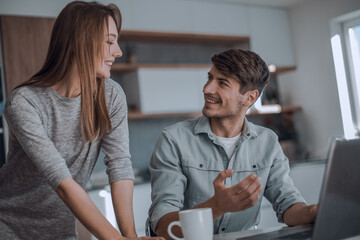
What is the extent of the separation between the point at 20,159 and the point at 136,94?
Result: 2700mm

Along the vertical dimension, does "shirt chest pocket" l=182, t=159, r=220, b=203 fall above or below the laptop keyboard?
above

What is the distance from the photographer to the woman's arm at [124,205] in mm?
1236

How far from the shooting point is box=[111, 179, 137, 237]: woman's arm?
4.06 feet

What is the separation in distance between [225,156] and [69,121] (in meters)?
0.63

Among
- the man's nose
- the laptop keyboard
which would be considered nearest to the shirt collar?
the man's nose

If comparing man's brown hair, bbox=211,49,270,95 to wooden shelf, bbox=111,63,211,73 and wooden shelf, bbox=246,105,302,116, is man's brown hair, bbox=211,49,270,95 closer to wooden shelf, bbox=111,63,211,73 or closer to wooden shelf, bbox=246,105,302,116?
wooden shelf, bbox=111,63,211,73

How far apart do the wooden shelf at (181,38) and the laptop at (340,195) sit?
3169 mm

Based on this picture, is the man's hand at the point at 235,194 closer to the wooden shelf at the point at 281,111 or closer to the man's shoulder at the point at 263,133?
the man's shoulder at the point at 263,133

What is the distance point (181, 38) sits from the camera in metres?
4.29

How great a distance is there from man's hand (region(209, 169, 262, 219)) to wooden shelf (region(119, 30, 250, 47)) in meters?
2.93

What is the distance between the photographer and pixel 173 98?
159 inches

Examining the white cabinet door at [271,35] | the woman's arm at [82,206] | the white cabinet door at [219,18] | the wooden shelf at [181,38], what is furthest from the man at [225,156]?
the white cabinet door at [271,35]

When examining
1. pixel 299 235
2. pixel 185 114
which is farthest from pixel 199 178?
pixel 185 114

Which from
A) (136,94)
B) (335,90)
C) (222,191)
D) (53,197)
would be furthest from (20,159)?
(335,90)
